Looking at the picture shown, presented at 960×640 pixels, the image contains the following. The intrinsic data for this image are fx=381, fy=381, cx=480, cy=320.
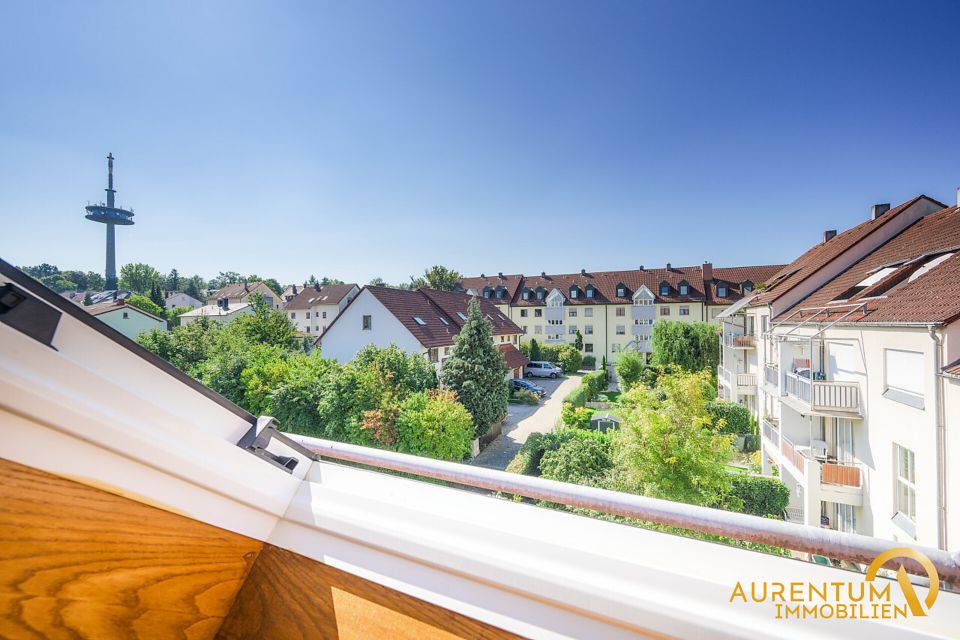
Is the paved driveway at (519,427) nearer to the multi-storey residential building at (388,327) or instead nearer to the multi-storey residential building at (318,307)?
the multi-storey residential building at (388,327)

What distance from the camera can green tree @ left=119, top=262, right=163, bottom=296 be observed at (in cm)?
117

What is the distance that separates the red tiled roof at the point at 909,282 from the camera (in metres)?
4.09

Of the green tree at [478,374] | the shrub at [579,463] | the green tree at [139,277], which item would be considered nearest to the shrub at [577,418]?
the green tree at [478,374]

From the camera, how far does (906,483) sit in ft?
14.1

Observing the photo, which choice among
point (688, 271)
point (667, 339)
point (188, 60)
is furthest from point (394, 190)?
point (688, 271)

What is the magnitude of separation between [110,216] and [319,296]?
25.7 meters

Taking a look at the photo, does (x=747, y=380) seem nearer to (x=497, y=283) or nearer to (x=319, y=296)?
(x=497, y=283)

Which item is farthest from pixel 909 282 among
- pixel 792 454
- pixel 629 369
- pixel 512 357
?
pixel 512 357

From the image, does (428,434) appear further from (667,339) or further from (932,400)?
(667,339)

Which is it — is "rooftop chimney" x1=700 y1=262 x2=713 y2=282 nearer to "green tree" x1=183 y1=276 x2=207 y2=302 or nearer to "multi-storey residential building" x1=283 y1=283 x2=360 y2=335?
"multi-storey residential building" x1=283 y1=283 x2=360 y2=335

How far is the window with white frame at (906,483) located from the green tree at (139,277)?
677cm

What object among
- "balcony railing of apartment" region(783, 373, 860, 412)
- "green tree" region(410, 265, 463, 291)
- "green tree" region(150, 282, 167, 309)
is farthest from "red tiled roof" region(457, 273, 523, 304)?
"green tree" region(150, 282, 167, 309)

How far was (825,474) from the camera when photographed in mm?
5492

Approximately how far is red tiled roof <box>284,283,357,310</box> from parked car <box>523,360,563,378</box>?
13278mm
